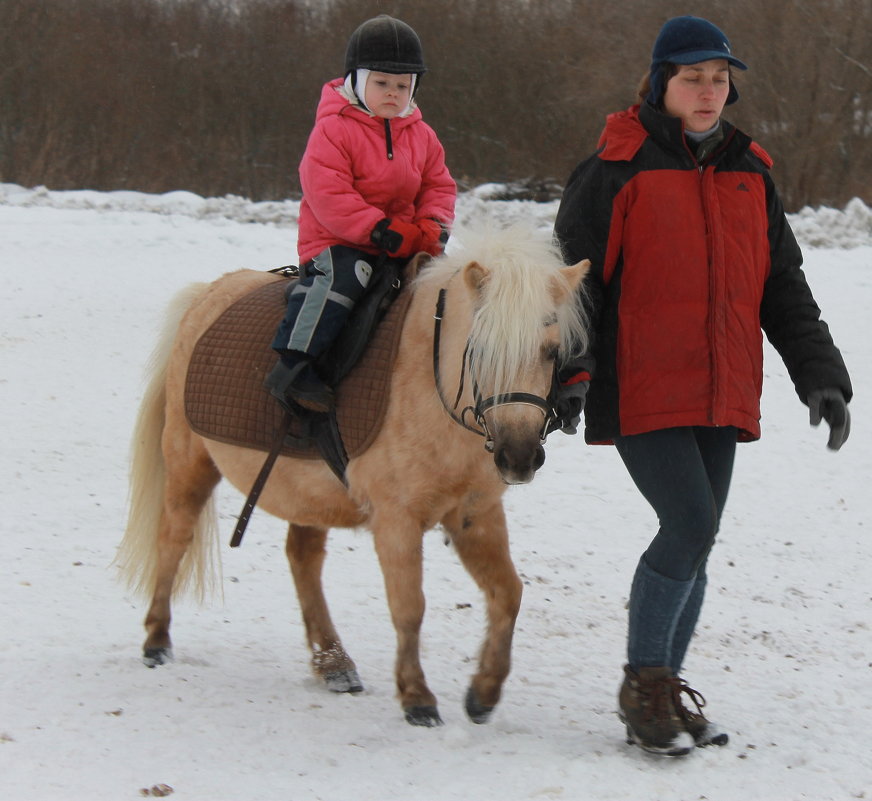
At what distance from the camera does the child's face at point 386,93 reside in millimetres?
3545

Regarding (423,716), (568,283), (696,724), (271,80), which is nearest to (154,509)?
(423,716)

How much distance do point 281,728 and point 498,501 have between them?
1.00m

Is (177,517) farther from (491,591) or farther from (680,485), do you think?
(680,485)

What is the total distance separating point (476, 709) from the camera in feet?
11.6

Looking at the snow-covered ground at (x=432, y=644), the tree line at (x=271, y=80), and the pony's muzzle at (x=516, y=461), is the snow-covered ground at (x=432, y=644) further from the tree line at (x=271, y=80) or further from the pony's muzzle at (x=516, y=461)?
the tree line at (x=271, y=80)

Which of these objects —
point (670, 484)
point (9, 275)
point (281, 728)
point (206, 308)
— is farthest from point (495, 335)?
point (9, 275)

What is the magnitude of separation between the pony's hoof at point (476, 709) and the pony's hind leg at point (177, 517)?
1.34m

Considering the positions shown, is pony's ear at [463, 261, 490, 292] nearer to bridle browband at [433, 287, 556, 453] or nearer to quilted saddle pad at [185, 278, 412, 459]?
bridle browband at [433, 287, 556, 453]

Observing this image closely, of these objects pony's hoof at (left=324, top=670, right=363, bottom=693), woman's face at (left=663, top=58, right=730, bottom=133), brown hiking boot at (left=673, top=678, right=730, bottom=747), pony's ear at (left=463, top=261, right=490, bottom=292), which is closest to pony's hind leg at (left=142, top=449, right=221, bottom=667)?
pony's hoof at (left=324, top=670, right=363, bottom=693)

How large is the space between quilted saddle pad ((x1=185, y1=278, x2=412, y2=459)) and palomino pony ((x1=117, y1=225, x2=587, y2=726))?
5cm

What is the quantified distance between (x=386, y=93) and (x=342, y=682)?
6.77 ft

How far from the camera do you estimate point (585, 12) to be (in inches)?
884

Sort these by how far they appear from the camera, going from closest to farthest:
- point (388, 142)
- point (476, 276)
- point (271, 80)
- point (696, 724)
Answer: point (476, 276) < point (696, 724) < point (388, 142) < point (271, 80)

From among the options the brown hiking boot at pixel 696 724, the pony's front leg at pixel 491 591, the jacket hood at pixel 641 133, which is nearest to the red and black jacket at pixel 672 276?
the jacket hood at pixel 641 133
